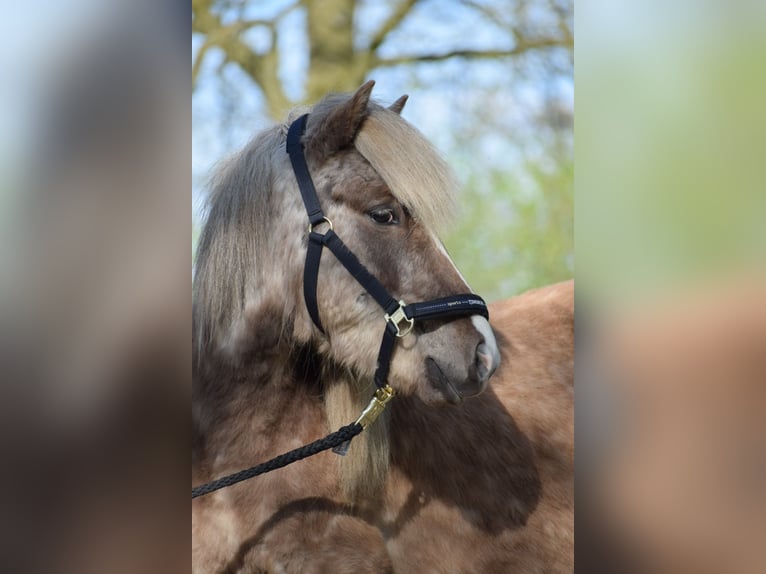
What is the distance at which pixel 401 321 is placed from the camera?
6.95 feet

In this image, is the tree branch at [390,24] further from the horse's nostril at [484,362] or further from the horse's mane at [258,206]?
the horse's nostril at [484,362]

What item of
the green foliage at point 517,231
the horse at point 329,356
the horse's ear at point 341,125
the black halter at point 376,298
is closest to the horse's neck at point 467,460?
the horse at point 329,356

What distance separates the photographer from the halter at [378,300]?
Answer: 2.10 meters

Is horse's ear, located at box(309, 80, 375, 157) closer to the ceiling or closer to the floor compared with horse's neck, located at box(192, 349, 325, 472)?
closer to the ceiling

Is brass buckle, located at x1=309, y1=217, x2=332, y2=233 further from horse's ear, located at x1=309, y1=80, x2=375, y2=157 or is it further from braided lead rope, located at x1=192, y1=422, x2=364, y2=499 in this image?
braided lead rope, located at x1=192, y1=422, x2=364, y2=499

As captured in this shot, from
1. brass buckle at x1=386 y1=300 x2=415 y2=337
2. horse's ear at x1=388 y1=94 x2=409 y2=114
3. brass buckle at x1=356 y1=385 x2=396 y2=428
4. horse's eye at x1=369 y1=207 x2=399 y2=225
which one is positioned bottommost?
brass buckle at x1=356 y1=385 x2=396 y2=428

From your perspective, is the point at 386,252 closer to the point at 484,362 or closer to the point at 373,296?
the point at 373,296

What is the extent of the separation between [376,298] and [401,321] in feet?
0.34

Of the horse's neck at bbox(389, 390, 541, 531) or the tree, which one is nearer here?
the horse's neck at bbox(389, 390, 541, 531)

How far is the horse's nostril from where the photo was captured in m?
2.11

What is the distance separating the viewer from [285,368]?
2.35 meters

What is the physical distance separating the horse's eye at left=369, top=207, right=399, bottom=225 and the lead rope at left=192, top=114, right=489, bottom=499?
0.14 m

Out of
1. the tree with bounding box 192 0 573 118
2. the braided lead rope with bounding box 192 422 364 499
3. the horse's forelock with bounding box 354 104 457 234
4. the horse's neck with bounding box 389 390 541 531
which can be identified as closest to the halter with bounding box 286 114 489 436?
the braided lead rope with bounding box 192 422 364 499
